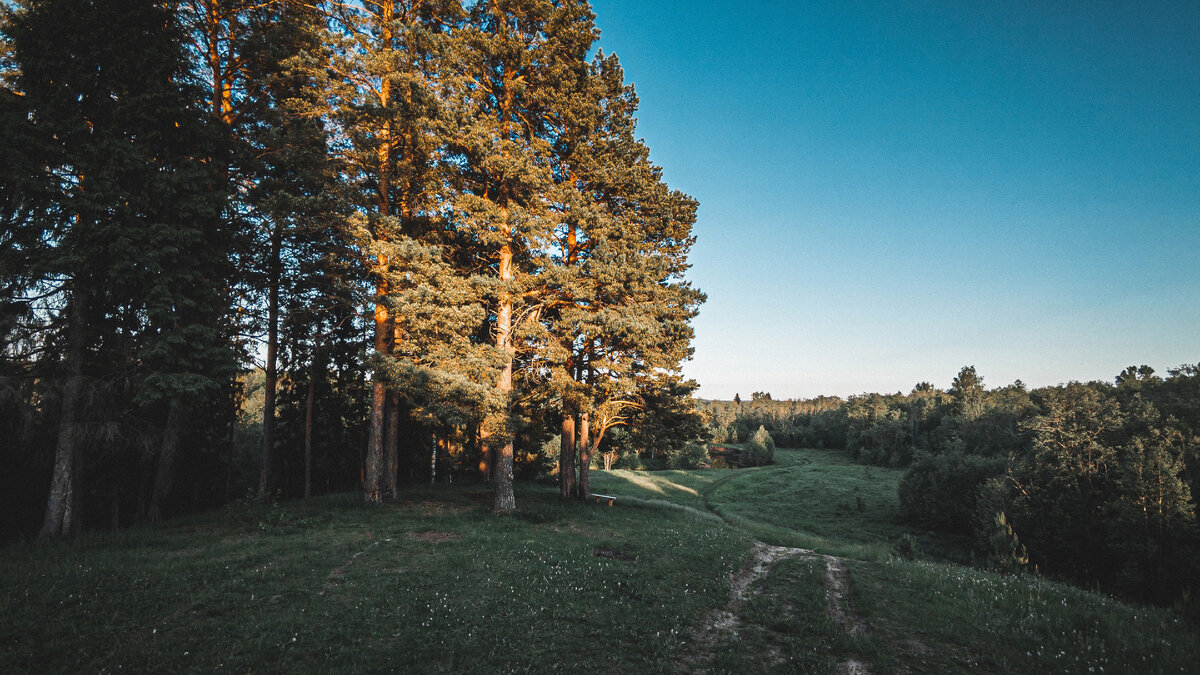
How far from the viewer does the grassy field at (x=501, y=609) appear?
236 inches

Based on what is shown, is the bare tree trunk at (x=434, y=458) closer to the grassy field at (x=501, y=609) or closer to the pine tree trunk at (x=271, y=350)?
the pine tree trunk at (x=271, y=350)

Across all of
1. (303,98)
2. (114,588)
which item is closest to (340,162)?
(303,98)

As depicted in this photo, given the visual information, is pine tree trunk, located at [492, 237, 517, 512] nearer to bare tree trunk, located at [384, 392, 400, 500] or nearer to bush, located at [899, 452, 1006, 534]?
bare tree trunk, located at [384, 392, 400, 500]

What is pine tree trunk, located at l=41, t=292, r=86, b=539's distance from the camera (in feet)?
36.2

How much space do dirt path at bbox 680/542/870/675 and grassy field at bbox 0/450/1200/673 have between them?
0.19 feet

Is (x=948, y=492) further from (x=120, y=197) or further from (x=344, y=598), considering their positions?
(x=120, y=197)

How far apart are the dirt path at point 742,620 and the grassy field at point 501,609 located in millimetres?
58

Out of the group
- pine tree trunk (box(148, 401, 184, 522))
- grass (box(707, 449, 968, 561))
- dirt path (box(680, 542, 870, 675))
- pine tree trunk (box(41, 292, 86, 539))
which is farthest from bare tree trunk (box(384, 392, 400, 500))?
grass (box(707, 449, 968, 561))

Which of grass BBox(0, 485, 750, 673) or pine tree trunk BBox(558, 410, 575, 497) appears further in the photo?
pine tree trunk BBox(558, 410, 575, 497)

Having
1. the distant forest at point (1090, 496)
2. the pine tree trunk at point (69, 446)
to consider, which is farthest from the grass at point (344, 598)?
the distant forest at point (1090, 496)

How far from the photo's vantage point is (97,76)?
38.2ft

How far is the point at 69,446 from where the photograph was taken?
37.4ft

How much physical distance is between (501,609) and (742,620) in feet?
14.8

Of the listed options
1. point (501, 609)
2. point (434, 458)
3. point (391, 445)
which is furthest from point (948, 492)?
point (501, 609)
